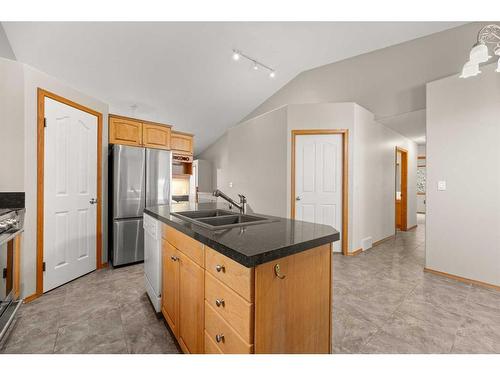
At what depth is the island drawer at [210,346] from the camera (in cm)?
110

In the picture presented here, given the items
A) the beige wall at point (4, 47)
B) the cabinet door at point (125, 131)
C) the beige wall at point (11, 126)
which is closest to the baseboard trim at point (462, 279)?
the cabinet door at point (125, 131)

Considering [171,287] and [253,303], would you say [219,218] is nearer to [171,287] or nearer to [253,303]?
[171,287]

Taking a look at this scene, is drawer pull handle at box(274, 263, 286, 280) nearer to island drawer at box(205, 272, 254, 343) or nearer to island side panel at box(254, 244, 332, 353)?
island side panel at box(254, 244, 332, 353)

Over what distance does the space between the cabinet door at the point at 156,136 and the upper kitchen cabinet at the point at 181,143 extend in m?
0.60

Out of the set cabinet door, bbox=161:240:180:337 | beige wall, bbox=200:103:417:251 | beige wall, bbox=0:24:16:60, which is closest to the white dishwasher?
cabinet door, bbox=161:240:180:337

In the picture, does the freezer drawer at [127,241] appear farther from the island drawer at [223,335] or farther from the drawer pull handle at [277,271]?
the drawer pull handle at [277,271]

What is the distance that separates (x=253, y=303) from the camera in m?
0.90

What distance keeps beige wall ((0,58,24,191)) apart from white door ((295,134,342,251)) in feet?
11.4

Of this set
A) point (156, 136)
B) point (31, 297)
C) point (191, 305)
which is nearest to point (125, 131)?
point (156, 136)

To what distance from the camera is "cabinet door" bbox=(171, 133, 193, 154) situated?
175 inches

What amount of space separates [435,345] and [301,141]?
10.0 ft
